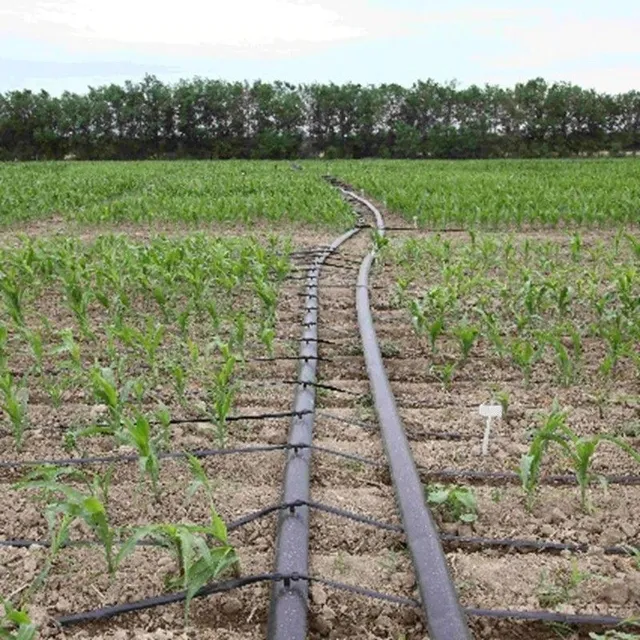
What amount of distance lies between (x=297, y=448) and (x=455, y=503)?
0.58 m

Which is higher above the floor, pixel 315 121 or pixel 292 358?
pixel 315 121

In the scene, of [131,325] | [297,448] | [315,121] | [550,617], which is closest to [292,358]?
[297,448]

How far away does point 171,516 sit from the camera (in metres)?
2.24

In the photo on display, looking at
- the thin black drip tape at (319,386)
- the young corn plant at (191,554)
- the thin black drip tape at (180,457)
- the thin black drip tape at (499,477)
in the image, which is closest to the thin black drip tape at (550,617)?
the young corn plant at (191,554)

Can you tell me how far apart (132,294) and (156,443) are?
2.63 m

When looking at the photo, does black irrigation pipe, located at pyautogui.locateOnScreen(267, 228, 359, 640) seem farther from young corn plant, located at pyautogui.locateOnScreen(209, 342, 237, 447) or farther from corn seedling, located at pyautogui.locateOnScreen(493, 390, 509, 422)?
corn seedling, located at pyautogui.locateOnScreen(493, 390, 509, 422)

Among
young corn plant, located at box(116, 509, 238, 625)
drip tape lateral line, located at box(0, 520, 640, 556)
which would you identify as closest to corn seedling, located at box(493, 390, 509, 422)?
drip tape lateral line, located at box(0, 520, 640, 556)

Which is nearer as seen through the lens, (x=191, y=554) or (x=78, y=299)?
(x=191, y=554)

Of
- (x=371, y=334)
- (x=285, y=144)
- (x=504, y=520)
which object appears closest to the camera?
(x=504, y=520)

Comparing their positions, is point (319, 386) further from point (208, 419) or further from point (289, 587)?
point (289, 587)

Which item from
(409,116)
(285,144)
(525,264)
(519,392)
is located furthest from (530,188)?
(409,116)

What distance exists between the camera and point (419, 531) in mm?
2053

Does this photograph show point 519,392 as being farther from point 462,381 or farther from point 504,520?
point 504,520

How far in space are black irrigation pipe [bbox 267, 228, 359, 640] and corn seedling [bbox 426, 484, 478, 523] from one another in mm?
398
